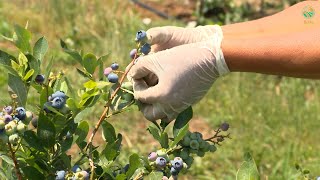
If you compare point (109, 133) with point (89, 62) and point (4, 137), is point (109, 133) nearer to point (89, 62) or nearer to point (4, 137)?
point (89, 62)

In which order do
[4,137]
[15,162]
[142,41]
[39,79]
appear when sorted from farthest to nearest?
[142,41] → [39,79] → [15,162] → [4,137]

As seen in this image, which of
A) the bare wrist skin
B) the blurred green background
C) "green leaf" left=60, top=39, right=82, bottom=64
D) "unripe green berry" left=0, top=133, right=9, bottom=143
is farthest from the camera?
the blurred green background

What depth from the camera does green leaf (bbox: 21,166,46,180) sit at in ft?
4.56

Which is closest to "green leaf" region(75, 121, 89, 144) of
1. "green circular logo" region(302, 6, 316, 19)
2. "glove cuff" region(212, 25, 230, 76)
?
"glove cuff" region(212, 25, 230, 76)

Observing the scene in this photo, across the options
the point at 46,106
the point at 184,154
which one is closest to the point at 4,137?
the point at 46,106

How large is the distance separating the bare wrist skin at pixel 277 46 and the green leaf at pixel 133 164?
2.18ft

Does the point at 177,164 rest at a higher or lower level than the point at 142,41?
lower

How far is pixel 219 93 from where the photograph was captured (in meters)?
4.71

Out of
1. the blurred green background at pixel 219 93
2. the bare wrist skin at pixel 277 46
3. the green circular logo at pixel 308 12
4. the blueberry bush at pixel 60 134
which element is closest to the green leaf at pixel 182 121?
the blueberry bush at pixel 60 134

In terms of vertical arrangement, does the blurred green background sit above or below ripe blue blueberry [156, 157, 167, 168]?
below

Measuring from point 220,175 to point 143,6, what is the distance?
10.1ft

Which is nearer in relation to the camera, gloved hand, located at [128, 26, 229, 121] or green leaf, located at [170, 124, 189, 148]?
green leaf, located at [170, 124, 189, 148]

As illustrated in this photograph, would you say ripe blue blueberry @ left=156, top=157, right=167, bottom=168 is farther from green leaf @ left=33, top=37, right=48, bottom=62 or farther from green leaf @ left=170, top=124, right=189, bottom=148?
green leaf @ left=33, top=37, right=48, bottom=62

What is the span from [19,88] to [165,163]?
14.1 inches
